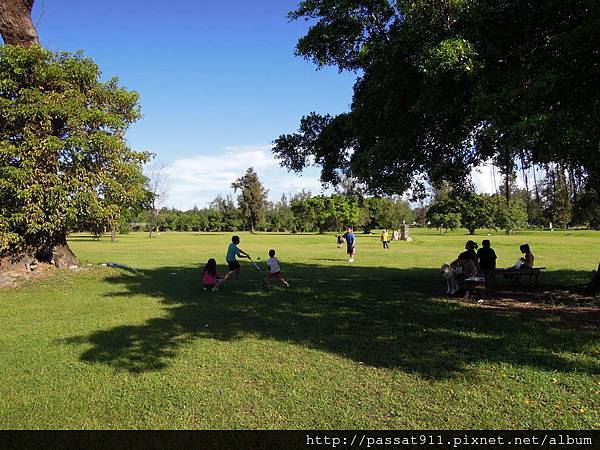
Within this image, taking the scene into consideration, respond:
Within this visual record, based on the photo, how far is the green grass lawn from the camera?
449 cm

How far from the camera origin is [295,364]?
610 centimetres

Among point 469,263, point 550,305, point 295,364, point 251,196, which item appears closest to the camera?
point 295,364

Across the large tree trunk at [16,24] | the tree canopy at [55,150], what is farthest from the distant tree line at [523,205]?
the large tree trunk at [16,24]

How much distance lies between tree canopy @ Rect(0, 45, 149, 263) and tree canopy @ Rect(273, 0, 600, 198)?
7210 millimetres

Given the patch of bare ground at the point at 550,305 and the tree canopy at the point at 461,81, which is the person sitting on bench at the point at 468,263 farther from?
the tree canopy at the point at 461,81

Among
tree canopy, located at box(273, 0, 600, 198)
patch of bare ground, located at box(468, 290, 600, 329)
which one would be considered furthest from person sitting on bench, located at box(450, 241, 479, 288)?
tree canopy, located at box(273, 0, 600, 198)

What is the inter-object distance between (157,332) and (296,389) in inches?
148

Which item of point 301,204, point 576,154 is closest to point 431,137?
point 576,154

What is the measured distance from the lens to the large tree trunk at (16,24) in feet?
45.4

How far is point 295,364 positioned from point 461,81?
5901 mm

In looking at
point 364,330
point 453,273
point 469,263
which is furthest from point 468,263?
point 364,330

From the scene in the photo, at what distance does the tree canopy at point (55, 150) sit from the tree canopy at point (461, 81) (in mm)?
7210

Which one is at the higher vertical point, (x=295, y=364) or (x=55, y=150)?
(x=55, y=150)

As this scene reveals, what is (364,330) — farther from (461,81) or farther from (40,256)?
(40,256)
